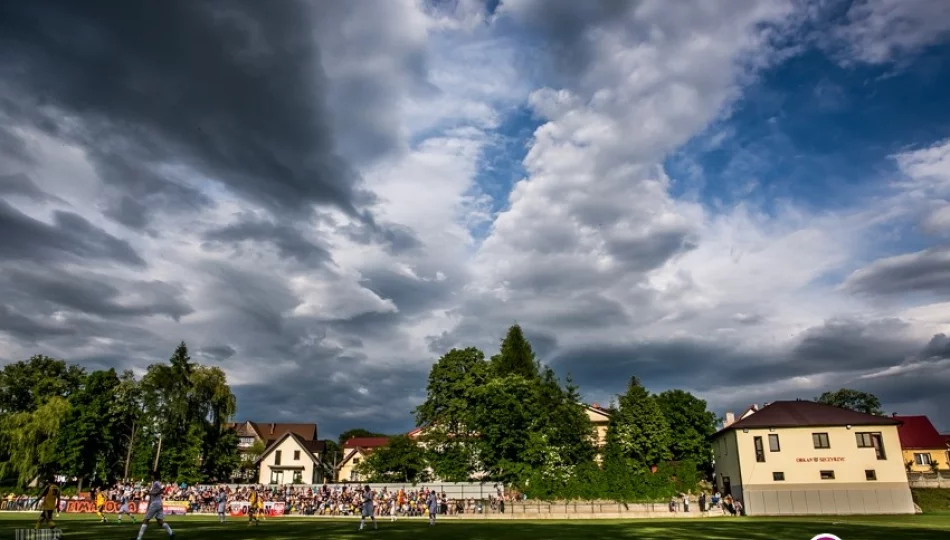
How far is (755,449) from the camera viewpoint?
208 ft

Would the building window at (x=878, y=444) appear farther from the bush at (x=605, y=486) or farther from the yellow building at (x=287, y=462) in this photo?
the yellow building at (x=287, y=462)

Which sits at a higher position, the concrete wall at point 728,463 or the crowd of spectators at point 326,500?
the concrete wall at point 728,463

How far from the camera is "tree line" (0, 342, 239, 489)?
240 feet

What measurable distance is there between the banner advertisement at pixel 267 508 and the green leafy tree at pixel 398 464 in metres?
16.9

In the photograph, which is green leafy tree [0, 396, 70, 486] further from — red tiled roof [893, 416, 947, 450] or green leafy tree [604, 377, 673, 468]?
red tiled roof [893, 416, 947, 450]

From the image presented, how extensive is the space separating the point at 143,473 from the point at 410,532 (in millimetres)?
60804

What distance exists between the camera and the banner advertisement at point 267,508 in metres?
53.8

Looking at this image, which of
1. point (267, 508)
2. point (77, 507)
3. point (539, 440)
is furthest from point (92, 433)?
point (539, 440)

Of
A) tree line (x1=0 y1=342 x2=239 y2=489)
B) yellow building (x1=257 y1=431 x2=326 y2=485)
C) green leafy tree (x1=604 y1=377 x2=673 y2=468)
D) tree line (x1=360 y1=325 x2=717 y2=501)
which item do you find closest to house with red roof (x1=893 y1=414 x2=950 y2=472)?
tree line (x1=360 y1=325 x2=717 y2=501)

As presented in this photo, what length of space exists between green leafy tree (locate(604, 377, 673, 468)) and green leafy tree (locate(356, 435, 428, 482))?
27.8 meters

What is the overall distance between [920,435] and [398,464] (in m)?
101

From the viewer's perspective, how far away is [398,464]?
7038 centimetres

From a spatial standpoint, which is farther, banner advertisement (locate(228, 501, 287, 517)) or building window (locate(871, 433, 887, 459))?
building window (locate(871, 433, 887, 459))

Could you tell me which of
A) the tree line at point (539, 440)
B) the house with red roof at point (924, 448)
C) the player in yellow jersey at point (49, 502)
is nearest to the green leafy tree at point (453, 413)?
the tree line at point (539, 440)
